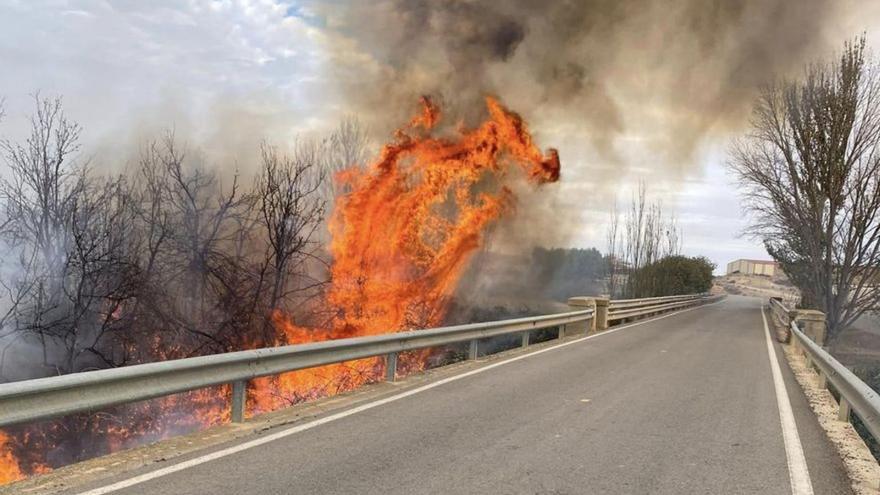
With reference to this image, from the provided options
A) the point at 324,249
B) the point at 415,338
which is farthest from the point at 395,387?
the point at 324,249

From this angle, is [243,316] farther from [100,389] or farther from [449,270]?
[100,389]

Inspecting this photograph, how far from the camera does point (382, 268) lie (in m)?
21.2

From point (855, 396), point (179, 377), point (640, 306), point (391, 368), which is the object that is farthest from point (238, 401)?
point (640, 306)

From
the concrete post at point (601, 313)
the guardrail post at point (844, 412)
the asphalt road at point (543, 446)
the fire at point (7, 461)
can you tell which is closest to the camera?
the asphalt road at point (543, 446)

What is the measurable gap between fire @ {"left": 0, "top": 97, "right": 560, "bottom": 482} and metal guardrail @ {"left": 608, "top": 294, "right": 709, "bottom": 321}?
16.7ft

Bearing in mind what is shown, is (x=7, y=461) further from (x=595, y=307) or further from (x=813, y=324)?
(x=813, y=324)

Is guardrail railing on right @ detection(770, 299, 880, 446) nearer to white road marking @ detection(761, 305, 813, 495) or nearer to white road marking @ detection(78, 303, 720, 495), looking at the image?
white road marking @ detection(761, 305, 813, 495)

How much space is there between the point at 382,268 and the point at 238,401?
15.3m

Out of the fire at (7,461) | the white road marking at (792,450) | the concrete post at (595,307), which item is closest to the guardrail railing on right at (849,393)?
the white road marking at (792,450)

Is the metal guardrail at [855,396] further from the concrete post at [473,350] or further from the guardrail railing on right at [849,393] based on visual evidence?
the concrete post at [473,350]

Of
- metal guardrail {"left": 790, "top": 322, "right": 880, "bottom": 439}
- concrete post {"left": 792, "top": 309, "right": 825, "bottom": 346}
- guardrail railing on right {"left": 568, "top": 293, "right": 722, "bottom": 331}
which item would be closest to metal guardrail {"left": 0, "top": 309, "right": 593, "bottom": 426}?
metal guardrail {"left": 790, "top": 322, "right": 880, "bottom": 439}

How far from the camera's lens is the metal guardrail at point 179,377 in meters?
A: 4.08

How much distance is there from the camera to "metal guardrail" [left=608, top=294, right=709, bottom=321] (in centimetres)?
2078

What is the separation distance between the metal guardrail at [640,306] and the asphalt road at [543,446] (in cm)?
1149
